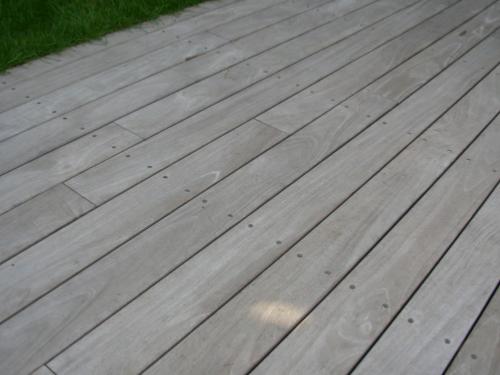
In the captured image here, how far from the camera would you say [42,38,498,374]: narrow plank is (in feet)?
3.77

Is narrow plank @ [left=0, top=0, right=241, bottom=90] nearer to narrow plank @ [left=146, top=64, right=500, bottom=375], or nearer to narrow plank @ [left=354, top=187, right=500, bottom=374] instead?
narrow plank @ [left=146, top=64, right=500, bottom=375]

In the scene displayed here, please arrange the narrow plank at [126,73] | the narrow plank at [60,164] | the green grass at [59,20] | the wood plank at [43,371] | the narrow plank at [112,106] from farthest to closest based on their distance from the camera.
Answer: the green grass at [59,20] < the narrow plank at [126,73] < the narrow plank at [112,106] < the narrow plank at [60,164] < the wood plank at [43,371]

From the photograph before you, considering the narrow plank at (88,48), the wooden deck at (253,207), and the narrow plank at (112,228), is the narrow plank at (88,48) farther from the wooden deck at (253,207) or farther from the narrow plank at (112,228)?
the narrow plank at (112,228)

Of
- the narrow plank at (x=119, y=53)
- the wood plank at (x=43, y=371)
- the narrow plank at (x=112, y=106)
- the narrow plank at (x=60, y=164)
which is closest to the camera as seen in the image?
the wood plank at (x=43, y=371)

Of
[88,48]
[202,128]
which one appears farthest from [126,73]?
[202,128]

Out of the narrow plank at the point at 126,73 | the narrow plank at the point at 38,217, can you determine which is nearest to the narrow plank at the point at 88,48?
the narrow plank at the point at 126,73

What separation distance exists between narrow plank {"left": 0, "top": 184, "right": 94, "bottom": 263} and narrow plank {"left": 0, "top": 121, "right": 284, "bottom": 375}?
3 centimetres

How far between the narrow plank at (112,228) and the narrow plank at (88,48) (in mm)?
825

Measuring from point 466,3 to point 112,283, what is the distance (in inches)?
86.4

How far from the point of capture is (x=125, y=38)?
2.38m

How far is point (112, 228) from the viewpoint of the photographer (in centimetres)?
142

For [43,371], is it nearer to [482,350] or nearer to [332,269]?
[332,269]

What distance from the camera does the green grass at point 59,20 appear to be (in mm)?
2236

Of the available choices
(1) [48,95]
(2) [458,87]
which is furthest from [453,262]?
(1) [48,95]
